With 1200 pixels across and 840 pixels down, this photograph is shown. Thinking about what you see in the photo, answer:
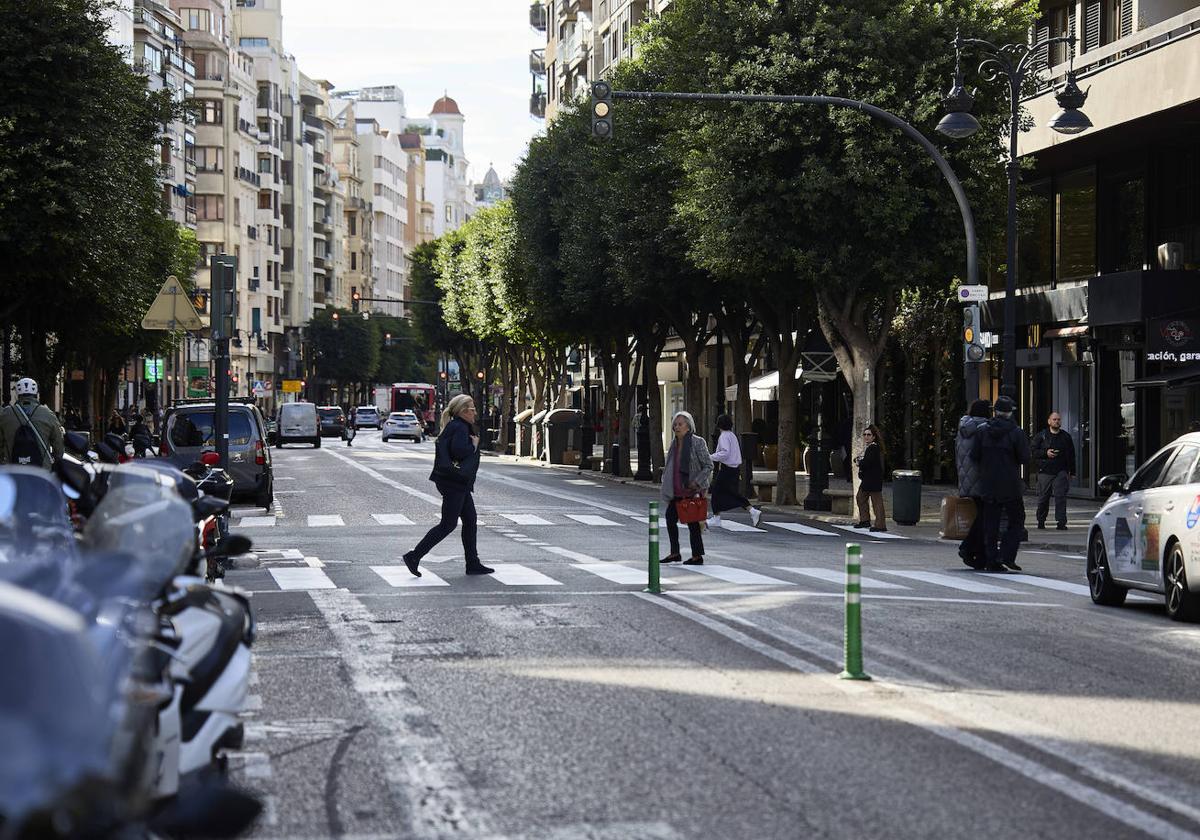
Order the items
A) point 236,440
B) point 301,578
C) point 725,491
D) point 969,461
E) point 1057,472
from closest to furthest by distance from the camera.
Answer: point 301,578, point 969,461, point 725,491, point 1057,472, point 236,440

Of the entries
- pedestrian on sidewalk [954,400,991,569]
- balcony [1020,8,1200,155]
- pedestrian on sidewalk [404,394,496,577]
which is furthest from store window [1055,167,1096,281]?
pedestrian on sidewalk [404,394,496,577]

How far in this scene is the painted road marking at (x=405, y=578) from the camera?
60.1 feet

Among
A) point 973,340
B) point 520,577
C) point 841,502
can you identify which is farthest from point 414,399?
point 520,577

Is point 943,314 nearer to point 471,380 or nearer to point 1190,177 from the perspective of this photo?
point 1190,177

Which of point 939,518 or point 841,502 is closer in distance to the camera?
point 939,518

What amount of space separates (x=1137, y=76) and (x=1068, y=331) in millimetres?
7358

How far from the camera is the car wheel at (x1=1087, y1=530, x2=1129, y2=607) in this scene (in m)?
16.9

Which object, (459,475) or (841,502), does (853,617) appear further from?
(841,502)

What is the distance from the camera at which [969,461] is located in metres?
21.3

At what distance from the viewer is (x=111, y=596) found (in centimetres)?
472

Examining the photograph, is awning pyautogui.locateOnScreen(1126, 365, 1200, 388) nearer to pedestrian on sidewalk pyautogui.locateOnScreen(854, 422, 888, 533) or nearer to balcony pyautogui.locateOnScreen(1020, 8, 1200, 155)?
balcony pyautogui.locateOnScreen(1020, 8, 1200, 155)

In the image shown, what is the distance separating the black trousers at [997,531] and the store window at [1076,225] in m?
18.7

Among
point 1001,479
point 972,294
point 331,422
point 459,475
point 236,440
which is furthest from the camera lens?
point 331,422

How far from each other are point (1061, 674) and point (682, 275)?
3366 cm
